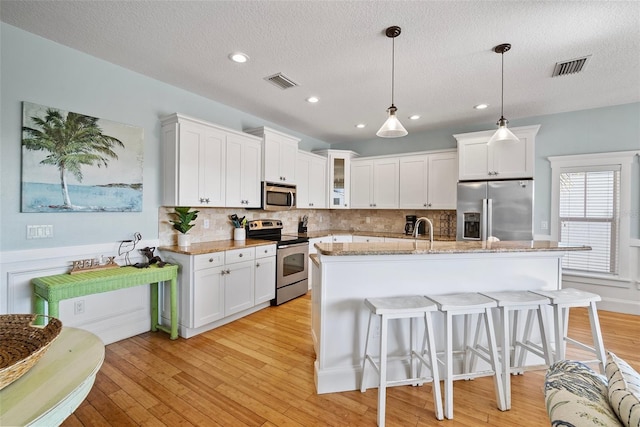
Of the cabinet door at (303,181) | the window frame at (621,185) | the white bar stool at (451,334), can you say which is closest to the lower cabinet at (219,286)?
the cabinet door at (303,181)

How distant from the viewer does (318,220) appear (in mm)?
5906

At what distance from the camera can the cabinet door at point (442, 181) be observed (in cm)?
451

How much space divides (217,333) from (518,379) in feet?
9.21

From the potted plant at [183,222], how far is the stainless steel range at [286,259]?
1050 millimetres

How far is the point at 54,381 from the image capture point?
91 centimetres

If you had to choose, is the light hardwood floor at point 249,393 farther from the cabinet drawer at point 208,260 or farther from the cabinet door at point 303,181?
the cabinet door at point 303,181

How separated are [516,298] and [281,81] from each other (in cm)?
293

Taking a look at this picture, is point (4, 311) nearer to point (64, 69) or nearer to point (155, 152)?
point (155, 152)

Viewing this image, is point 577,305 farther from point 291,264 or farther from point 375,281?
point 291,264

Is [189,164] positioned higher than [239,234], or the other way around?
[189,164]

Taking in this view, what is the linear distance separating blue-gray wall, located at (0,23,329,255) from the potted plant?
22cm

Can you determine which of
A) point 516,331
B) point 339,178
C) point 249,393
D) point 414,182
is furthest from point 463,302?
point 339,178

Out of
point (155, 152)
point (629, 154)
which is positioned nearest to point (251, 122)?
point (155, 152)

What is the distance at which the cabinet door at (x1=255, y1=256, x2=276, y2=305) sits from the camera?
3635mm
